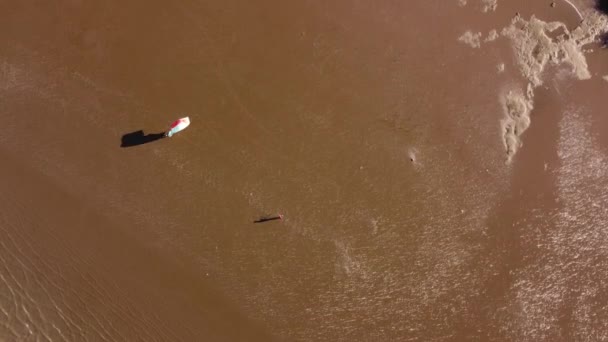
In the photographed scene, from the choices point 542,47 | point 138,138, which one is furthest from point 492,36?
point 138,138

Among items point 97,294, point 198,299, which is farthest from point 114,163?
point 198,299

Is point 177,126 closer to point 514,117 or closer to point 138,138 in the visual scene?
point 138,138

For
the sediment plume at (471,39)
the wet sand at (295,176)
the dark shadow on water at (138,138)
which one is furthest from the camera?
the sediment plume at (471,39)

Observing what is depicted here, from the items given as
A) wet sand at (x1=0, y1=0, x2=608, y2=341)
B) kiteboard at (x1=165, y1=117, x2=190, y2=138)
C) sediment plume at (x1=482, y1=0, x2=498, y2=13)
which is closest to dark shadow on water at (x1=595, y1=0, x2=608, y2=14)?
wet sand at (x1=0, y1=0, x2=608, y2=341)

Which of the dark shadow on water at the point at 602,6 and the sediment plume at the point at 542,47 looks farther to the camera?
the dark shadow on water at the point at 602,6

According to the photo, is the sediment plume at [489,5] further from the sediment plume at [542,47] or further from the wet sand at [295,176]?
the sediment plume at [542,47]

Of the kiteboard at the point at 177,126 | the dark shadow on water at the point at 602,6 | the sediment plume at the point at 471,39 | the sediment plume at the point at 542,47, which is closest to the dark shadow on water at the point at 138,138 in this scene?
the kiteboard at the point at 177,126

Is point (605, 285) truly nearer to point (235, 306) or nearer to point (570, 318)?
point (570, 318)
